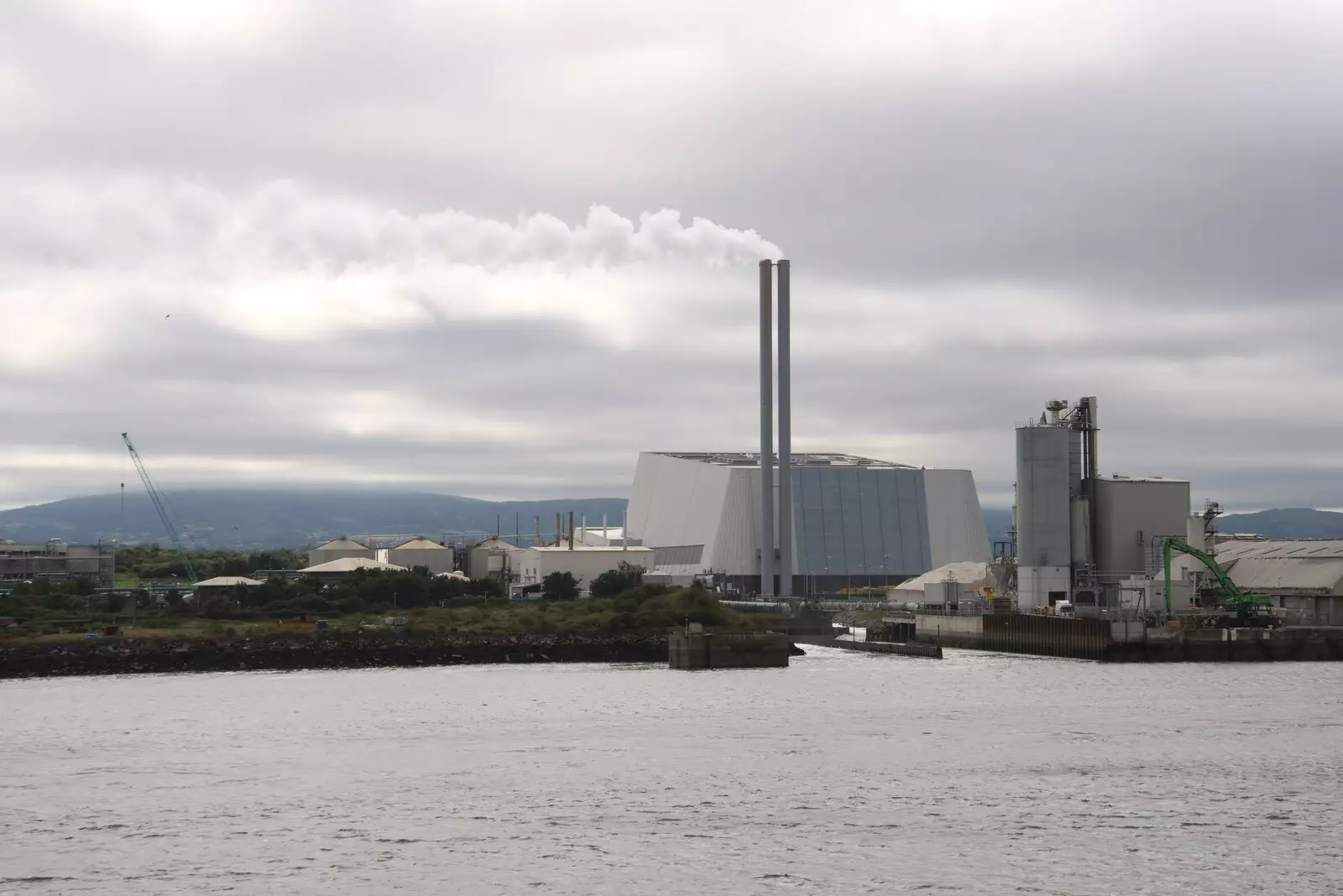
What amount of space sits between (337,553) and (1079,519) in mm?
63244

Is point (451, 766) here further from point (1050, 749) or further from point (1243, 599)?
point (1243, 599)

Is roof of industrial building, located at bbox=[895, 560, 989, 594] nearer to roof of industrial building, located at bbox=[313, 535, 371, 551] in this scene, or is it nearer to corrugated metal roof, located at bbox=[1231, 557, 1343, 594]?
corrugated metal roof, located at bbox=[1231, 557, 1343, 594]

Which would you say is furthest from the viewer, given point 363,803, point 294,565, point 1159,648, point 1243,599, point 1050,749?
point 294,565

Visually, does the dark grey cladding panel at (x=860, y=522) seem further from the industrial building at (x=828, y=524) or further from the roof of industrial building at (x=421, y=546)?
the roof of industrial building at (x=421, y=546)

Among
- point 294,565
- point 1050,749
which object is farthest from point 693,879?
point 294,565

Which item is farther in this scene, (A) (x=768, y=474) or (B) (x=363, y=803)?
(A) (x=768, y=474)

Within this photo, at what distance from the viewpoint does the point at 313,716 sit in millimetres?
47094

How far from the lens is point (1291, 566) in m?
81.7

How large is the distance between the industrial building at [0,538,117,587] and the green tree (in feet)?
102

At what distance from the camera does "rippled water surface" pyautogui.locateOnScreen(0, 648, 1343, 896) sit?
2486 centimetres

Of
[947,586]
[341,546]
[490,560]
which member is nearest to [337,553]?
[341,546]

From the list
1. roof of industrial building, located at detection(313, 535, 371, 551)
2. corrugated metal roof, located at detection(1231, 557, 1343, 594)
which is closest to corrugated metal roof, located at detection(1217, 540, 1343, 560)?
corrugated metal roof, located at detection(1231, 557, 1343, 594)

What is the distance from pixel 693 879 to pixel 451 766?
12.9 metres

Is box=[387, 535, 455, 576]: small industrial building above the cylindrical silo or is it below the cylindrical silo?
below
